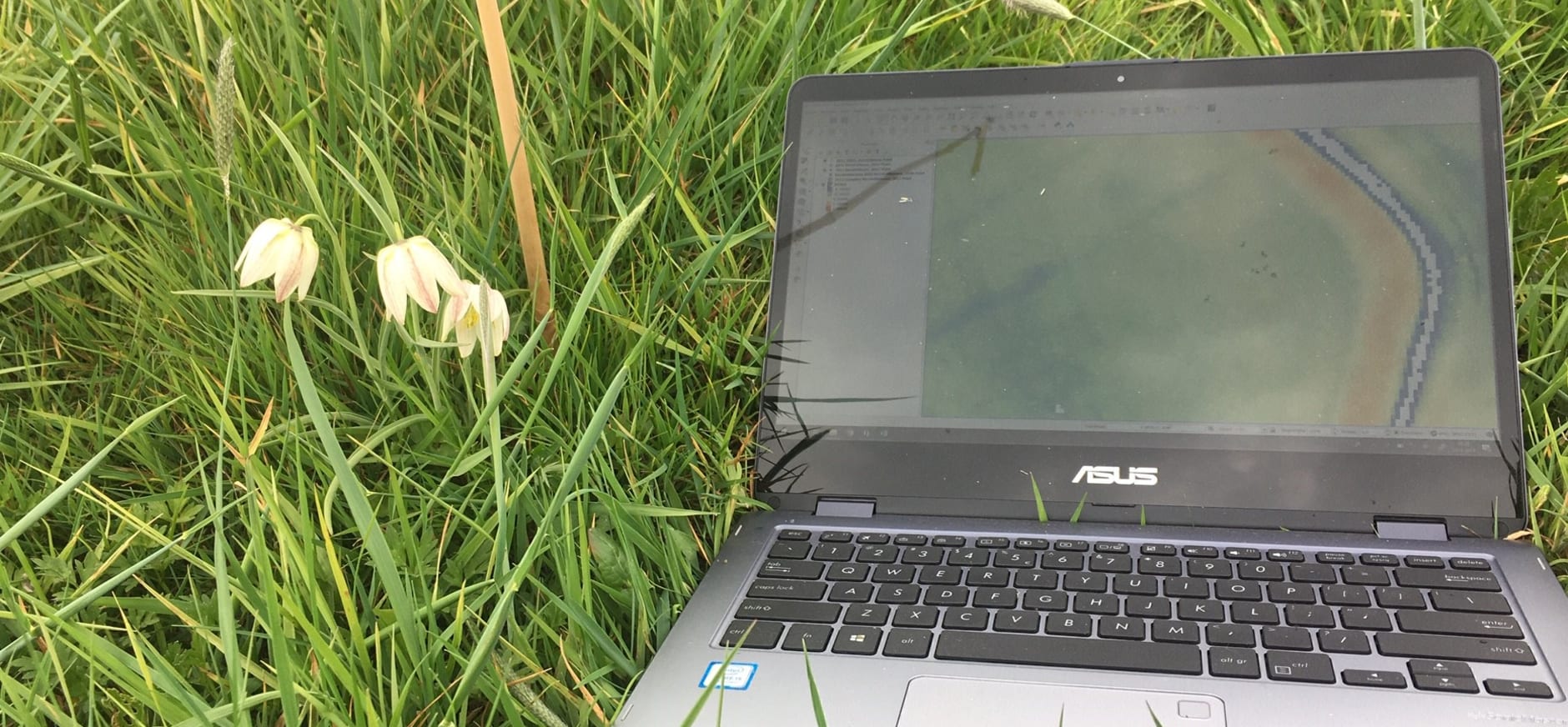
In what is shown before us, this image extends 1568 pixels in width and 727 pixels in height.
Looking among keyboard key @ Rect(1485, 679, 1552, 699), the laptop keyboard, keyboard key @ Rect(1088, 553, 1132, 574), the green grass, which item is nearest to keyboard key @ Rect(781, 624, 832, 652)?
the laptop keyboard

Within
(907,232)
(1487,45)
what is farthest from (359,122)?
(1487,45)

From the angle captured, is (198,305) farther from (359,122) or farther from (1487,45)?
(1487,45)

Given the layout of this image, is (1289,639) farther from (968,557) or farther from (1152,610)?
(968,557)

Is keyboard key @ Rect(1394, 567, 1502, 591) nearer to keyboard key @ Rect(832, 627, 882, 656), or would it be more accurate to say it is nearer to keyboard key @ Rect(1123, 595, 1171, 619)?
keyboard key @ Rect(1123, 595, 1171, 619)

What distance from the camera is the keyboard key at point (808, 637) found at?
0.73 metres

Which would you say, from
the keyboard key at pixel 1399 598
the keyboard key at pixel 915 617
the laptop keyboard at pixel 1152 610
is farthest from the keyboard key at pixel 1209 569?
the keyboard key at pixel 915 617

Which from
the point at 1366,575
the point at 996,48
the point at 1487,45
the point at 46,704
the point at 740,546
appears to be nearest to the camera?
the point at 46,704

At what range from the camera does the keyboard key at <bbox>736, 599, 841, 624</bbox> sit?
76cm

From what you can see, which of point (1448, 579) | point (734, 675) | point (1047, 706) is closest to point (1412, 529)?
point (1448, 579)

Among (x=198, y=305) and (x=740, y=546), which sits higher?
(x=198, y=305)

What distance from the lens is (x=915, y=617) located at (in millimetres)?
749

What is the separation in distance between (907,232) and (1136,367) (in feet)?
0.88

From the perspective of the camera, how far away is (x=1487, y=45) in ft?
3.78

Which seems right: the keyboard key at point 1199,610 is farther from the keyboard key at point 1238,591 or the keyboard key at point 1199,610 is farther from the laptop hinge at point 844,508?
the laptop hinge at point 844,508
